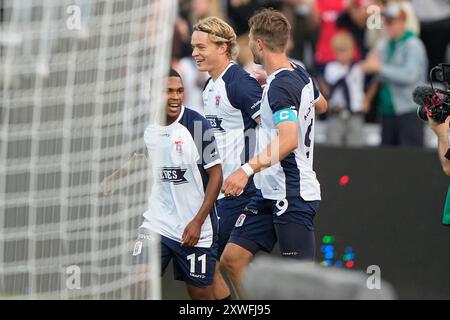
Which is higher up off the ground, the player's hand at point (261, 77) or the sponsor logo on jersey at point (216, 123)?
the player's hand at point (261, 77)

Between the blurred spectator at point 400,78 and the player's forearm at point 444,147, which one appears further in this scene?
the blurred spectator at point 400,78

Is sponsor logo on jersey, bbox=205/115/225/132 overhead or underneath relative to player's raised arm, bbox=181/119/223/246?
overhead

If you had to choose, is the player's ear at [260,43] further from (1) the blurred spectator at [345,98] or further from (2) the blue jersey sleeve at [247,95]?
(1) the blurred spectator at [345,98]

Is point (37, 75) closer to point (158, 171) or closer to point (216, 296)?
point (158, 171)

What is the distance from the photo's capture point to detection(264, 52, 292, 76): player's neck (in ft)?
24.2

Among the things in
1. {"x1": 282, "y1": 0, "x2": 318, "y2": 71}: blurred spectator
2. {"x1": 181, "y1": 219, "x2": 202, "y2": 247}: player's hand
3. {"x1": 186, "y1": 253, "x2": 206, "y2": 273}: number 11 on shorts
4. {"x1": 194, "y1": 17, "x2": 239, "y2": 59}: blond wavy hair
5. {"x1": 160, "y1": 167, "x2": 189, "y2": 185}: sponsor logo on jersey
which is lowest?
{"x1": 186, "y1": 253, "x2": 206, "y2": 273}: number 11 on shorts

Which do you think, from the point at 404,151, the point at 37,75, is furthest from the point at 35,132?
the point at 404,151

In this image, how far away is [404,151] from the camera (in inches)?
383

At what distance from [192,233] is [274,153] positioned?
1.16 metres

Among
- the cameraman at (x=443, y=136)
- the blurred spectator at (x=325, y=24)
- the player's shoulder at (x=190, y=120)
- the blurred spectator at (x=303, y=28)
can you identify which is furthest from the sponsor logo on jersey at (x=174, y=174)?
the blurred spectator at (x=303, y=28)

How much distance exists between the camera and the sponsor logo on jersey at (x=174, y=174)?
25.6ft

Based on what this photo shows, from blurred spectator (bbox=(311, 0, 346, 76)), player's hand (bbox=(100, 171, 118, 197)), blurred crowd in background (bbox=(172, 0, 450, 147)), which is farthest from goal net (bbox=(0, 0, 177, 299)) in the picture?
blurred spectator (bbox=(311, 0, 346, 76))

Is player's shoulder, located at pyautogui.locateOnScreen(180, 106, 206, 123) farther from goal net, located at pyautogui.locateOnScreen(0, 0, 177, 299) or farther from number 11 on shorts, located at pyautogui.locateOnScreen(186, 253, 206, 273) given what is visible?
number 11 on shorts, located at pyautogui.locateOnScreen(186, 253, 206, 273)

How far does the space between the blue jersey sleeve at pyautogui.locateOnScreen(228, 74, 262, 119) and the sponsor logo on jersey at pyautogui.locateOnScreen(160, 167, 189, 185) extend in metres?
0.76
